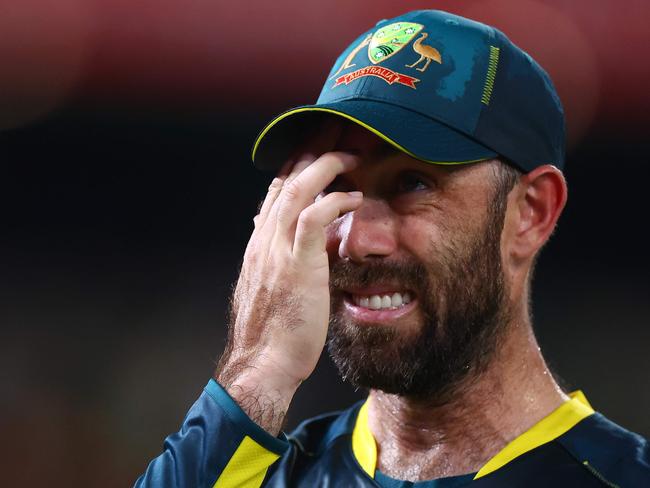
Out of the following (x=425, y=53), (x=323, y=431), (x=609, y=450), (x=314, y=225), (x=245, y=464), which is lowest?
(x=323, y=431)

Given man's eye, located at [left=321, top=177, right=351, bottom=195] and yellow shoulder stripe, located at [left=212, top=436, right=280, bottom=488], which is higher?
man's eye, located at [left=321, top=177, right=351, bottom=195]

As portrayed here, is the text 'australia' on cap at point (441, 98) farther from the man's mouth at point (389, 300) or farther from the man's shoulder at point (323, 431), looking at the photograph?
the man's shoulder at point (323, 431)

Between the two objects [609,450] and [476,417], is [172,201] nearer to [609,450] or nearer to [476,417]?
[476,417]

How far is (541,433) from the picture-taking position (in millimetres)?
1657

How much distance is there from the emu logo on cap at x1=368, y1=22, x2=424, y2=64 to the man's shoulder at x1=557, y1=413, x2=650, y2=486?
0.82m

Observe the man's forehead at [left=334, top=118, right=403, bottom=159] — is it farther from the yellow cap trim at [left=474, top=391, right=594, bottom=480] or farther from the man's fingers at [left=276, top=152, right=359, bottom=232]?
the yellow cap trim at [left=474, top=391, right=594, bottom=480]

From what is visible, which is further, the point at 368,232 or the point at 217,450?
the point at 368,232

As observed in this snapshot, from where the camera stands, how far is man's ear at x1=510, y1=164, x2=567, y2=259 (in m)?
1.74

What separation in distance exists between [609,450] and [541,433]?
0.42 feet

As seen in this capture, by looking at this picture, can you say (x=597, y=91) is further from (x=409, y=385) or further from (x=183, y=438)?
Result: (x=183, y=438)

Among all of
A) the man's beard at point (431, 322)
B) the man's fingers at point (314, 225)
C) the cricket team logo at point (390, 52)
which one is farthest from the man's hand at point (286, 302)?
the cricket team logo at point (390, 52)

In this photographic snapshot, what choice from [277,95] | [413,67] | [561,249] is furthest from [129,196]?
[413,67]

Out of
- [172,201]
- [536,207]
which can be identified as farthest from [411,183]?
[172,201]

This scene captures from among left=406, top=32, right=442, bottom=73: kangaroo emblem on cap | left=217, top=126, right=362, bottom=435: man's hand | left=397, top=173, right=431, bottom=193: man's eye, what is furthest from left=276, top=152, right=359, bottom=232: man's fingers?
left=406, top=32, right=442, bottom=73: kangaroo emblem on cap
